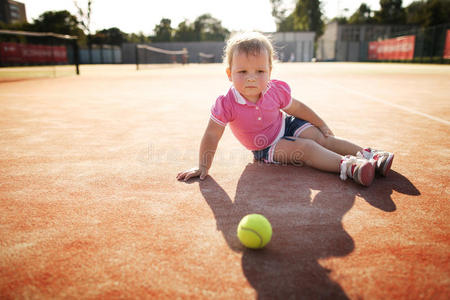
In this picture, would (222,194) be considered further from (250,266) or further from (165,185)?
(250,266)

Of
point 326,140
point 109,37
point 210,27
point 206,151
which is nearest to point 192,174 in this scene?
point 206,151

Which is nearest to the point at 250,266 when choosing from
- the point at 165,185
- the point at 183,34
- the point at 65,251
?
the point at 65,251

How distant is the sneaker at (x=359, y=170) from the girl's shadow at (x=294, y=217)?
6 cm

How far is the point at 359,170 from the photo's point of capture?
216cm

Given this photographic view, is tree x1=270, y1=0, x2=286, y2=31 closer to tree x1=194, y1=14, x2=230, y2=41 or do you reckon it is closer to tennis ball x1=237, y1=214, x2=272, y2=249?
tree x1=194, y1=14, x2=230, y2=41

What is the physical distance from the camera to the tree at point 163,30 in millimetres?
73750

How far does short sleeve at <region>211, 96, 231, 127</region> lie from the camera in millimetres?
2469

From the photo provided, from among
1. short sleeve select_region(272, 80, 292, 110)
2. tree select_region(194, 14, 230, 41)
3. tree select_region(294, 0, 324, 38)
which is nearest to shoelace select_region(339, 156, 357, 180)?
short sleeve select_region(272, 80, 292, 110)

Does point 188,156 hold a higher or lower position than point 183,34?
lower

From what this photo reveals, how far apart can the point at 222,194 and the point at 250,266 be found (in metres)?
0.79

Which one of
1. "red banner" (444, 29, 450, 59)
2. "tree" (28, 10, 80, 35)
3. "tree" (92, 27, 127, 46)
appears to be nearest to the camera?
"red banner" (444, 29, 450, 59)

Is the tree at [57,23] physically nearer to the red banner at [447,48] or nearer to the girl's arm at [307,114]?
the red banner at [447,48]

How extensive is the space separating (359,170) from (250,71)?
Result: 105cm

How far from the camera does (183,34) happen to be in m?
73.8
